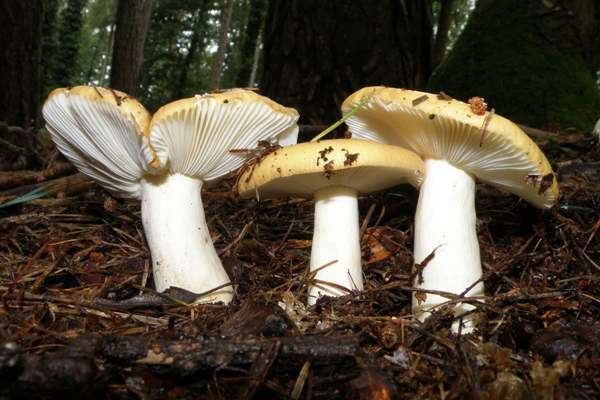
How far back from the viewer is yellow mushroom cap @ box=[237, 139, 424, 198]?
1.91 metres

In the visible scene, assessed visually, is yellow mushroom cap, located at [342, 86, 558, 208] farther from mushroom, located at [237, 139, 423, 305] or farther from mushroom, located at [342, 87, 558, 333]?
mushroom, located at [237, 139, 423, 305]

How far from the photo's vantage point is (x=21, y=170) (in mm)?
3346

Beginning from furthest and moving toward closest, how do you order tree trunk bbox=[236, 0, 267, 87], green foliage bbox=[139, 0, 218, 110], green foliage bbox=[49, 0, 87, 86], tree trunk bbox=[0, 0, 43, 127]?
green foliage bbox=[49, 0, 87, 86] → green foliage bbox=[139, 0, 218, 110] → tree trunk bbox=[236, 0, 267, 87] → tree trunk bbox=[0, 0, 43, 127]

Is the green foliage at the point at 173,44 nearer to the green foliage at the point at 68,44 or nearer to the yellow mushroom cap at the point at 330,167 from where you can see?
the green foliage at the point at 68,44

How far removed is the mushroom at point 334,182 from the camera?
1.93 metres

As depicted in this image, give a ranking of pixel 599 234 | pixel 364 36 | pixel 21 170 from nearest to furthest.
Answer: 1. pixel 599 234
2. pixel 21 170
3. pixel 364 36

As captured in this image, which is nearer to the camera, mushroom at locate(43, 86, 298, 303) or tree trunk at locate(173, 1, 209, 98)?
mushroom at locate(43, 86, 298, 303)

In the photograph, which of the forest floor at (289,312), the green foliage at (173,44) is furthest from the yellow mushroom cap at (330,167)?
the green foliage at (173,44)

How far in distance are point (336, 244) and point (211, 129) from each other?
2.51 ft

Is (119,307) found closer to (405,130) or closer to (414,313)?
(414,313)

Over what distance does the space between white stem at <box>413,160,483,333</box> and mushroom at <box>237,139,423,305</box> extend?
0.12 metres

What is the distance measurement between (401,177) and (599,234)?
1011 mm

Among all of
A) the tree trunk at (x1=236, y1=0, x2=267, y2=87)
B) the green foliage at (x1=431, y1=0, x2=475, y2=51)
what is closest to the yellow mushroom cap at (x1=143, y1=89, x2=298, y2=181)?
the green foliage at (x1=431, y1=0, x2=475, y2=51)

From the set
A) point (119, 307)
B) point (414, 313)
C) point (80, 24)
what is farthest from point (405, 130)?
point (80, 24)
